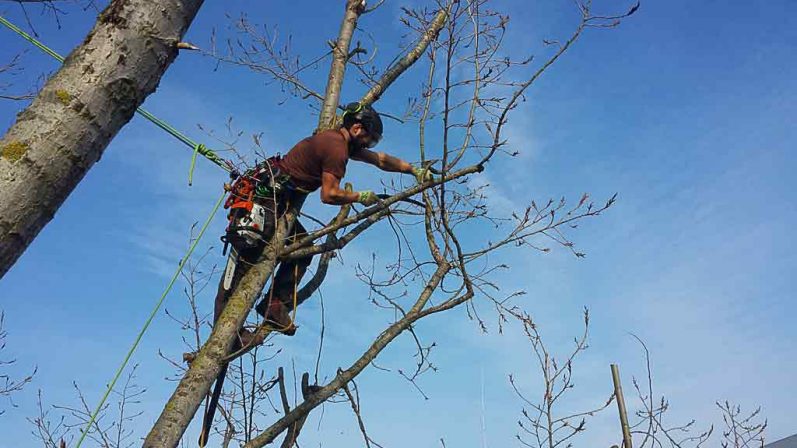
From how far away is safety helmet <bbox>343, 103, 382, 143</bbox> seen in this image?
12.4 ft

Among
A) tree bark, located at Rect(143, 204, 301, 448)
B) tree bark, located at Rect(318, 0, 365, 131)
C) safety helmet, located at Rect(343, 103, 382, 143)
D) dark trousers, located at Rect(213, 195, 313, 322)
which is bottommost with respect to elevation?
tree bark, located at Rect(143, 204, 301, 448)

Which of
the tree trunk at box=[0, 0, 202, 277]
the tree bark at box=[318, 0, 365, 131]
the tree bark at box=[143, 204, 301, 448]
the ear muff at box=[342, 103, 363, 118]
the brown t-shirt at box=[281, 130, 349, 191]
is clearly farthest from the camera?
the tree bark at box=[318, 0, 365, 131]

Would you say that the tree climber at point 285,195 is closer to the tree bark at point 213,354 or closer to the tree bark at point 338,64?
the tree bark at point 213,354

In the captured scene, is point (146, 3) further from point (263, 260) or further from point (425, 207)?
point (425, 207)

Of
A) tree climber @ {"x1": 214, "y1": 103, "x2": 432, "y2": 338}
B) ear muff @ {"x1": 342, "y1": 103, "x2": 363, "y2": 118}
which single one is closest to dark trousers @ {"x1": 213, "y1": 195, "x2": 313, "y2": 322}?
tree climber @ {"x1": 214, "y1": 103, "x2": 432, "y2": 338}

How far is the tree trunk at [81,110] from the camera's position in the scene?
1.14m

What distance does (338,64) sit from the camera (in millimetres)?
4152

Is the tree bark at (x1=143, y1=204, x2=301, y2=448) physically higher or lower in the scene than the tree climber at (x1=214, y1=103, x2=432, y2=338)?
lower

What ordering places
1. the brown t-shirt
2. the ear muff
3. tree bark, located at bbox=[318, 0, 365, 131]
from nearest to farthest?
the brown t-shirt, the ear muff, tree bark, located at bbox=[318, 0, 365, 131]

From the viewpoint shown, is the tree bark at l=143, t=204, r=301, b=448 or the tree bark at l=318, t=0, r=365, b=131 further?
the tree bark at l=318, t=0, r=365, b=131

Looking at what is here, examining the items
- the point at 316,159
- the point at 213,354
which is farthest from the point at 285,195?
the point at 213,354

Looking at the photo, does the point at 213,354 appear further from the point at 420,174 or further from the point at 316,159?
the point at 420,174

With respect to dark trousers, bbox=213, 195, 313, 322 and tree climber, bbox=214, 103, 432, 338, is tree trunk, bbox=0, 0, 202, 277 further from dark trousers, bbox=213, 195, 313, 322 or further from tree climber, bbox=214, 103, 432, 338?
dark trousers, bbox=213, 195, 313, 322

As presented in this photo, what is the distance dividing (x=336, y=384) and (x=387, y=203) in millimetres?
926
